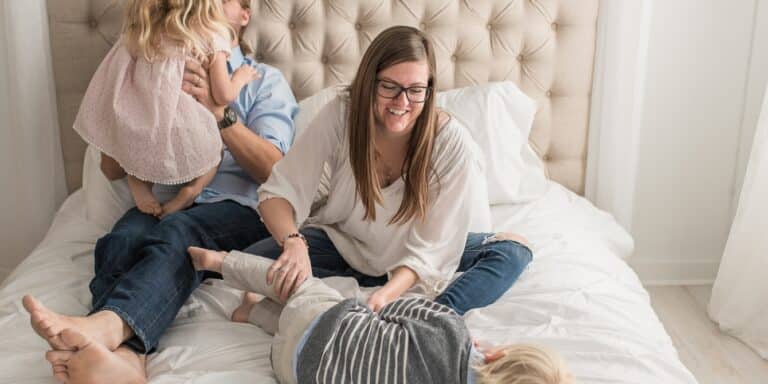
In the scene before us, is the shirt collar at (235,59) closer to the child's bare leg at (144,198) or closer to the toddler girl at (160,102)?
the toddler girl at (160,102)

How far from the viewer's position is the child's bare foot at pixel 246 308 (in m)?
1.74

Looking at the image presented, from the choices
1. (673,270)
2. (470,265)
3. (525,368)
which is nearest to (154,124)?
(470,265)

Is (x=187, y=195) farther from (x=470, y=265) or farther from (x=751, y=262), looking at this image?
(x=751, y=262)

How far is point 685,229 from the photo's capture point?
288 cm

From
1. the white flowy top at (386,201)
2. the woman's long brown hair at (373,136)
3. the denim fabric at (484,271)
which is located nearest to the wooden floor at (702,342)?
the denim fabric at (484,271)

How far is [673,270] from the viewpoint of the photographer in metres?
→ 2.92

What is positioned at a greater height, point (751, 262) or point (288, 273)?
point (288, 273)

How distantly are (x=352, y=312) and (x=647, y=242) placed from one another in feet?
5.61

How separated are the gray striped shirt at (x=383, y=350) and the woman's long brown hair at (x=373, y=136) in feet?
1.37

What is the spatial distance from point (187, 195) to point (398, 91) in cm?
65

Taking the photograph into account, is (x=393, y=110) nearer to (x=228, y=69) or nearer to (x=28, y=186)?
(x=228, y=69)

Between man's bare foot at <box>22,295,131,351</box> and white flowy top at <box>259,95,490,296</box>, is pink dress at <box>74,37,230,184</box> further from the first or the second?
man's bare foot at <box>22,295,131,351</box>

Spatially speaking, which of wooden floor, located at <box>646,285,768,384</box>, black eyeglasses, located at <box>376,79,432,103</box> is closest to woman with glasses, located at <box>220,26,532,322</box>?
black eyeglasses, located at <box>376,79,432,103</box>

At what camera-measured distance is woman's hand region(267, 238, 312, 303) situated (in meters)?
1.67
